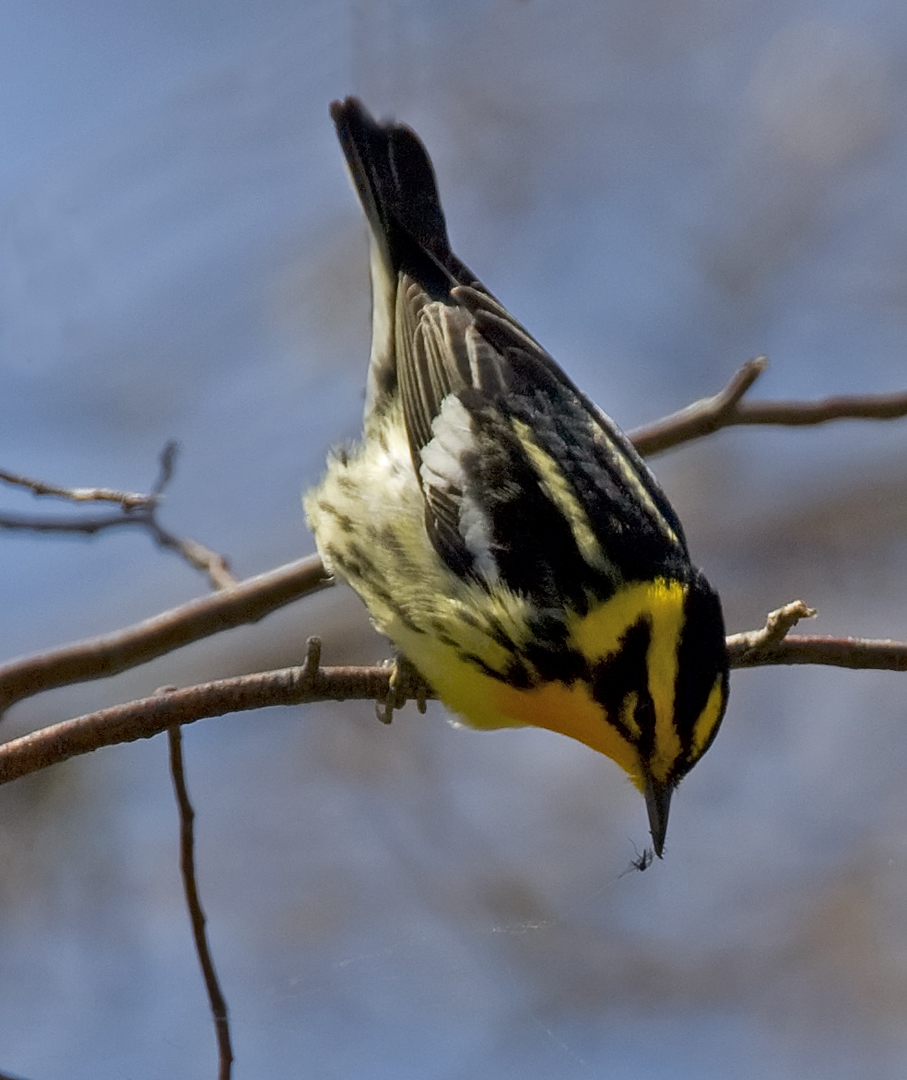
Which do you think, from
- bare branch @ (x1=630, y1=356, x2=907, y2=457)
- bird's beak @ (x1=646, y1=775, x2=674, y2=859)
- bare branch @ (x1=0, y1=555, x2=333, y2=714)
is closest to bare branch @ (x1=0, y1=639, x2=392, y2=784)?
bare branch @ (x1=0, y1=555, x2=333, y2=714)

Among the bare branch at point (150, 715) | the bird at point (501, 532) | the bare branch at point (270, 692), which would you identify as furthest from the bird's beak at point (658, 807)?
the bare branch at point (150, 715)

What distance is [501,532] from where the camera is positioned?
10.7 feet

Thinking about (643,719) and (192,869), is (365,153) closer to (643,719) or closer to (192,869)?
(643,719)

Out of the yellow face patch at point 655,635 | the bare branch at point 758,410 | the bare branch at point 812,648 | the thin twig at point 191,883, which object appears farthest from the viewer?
the bare branch at point 758,410

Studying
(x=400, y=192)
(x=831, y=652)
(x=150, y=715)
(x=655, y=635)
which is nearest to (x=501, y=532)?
(x=655, y=635)

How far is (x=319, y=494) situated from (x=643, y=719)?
4.61 ft

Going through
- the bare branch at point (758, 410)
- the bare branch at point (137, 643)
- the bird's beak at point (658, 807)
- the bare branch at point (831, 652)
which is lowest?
the bird's beak at point (658, 807)

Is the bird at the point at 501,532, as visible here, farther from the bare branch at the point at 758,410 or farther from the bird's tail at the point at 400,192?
the bare branch at the point at 758,410

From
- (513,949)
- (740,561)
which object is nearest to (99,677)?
(513,949)

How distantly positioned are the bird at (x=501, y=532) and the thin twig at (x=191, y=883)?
33.6 inches

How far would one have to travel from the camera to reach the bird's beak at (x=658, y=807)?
9.66 feet

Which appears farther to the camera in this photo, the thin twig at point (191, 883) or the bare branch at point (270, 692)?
the thin twig at point (191, 883)

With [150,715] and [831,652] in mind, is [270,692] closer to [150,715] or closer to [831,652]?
[150,715]

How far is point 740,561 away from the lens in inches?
232
